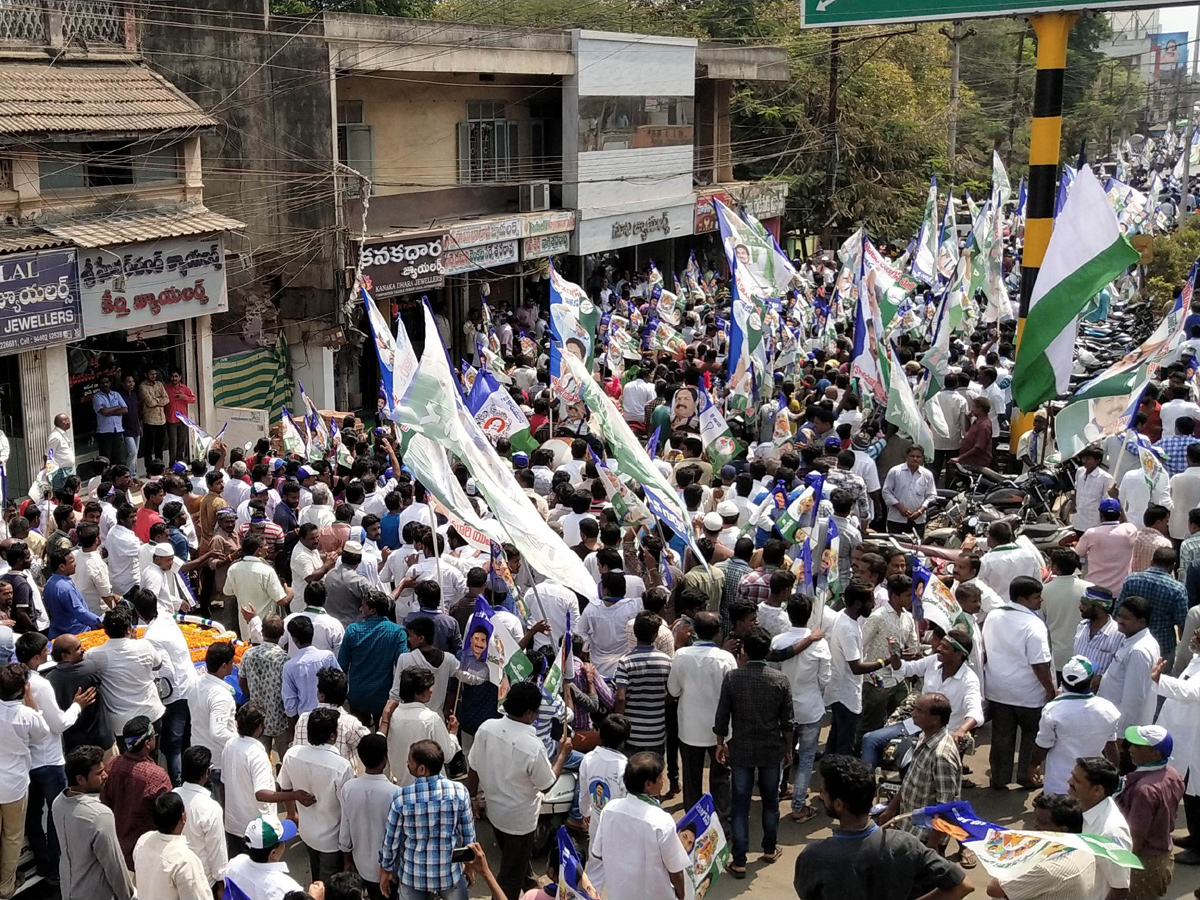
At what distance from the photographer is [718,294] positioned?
26.7 meters

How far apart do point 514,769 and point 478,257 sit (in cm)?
1719

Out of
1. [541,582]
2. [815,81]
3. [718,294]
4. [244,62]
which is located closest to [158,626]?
[541,582]

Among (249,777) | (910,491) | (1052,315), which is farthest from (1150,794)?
(1052,315)

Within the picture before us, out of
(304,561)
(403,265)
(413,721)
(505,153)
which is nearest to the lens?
(413,721)

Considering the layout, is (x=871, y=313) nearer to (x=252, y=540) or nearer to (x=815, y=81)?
(x=252, y=540)

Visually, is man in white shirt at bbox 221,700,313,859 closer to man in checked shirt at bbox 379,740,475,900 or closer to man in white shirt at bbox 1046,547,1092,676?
man in checked shirt at bbox 379,740,475,900

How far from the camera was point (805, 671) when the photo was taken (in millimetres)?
7309

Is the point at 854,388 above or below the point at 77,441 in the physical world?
above

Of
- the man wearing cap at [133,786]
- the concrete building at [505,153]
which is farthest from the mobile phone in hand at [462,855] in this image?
the concrete building at [505,153]

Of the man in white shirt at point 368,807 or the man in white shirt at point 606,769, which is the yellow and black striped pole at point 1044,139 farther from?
the man in white shirt at point 368,807

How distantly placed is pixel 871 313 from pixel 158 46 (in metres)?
11.7

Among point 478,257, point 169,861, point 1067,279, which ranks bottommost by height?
point 169,861

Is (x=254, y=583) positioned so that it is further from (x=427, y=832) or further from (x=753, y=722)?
(x=753, y=722)

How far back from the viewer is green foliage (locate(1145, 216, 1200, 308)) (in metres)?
24.9
